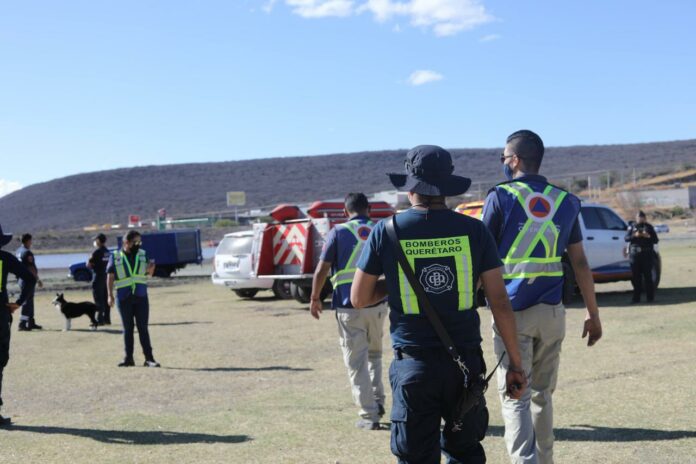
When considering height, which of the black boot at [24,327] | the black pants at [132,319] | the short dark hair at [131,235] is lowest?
the black boot at [24,327]

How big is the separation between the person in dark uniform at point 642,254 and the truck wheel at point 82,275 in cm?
2358

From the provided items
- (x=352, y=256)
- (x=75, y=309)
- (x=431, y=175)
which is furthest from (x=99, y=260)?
(x=431, y=175)

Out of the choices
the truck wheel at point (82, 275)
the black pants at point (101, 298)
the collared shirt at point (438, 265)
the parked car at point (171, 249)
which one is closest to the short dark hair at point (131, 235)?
the black pants at point (101, 298)

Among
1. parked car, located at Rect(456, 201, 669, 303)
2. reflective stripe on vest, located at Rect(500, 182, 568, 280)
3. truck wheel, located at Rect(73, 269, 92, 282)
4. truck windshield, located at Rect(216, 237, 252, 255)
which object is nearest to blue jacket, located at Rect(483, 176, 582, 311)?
reflective stripe on vest, located at Rect(500, 182, 568, 280)

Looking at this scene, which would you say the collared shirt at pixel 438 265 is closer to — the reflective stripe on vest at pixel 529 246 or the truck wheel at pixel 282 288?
the reflective stripe on vest at pixel 529 246

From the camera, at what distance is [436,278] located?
4098 millimetres

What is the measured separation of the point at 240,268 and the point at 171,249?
18.1 metres

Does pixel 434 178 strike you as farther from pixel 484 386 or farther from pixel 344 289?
pixel 344 289

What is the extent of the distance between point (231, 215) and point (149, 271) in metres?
92.9

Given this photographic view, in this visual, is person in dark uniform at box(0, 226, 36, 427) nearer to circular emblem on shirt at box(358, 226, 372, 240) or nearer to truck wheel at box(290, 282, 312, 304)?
circular emblem on shirt at box(358, 226, 372, 240)

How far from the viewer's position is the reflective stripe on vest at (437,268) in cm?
409

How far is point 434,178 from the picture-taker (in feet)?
13.9

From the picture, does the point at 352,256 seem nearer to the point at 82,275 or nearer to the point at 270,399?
the point at 270,399

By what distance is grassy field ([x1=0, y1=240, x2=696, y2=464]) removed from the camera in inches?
258
